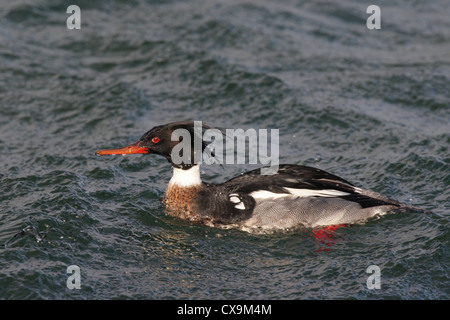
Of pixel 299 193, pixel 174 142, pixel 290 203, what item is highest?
pixel 174 142

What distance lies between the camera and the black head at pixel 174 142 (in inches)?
380

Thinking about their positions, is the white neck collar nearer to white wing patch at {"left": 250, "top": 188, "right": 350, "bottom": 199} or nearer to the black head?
the black head

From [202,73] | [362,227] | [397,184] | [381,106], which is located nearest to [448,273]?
[362,227]

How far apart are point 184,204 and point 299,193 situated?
5.58 feet

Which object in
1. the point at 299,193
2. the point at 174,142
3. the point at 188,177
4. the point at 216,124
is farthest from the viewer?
the point at 216,124

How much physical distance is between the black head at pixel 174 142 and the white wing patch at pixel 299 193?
1.11 metres

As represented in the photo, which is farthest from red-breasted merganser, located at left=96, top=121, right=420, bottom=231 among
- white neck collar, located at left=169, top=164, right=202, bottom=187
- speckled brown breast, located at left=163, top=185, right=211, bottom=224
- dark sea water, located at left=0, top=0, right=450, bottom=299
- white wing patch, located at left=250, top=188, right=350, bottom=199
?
white neck collar, located at left=169, top=164, right=202, bottom=187

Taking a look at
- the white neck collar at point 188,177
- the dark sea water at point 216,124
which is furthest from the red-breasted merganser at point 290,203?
the white neck collar at point 188,177

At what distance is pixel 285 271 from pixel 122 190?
3389 millimetres

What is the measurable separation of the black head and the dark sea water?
3.05ft

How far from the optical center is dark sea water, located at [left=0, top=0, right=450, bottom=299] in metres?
8.32

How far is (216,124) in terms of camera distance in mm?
13141

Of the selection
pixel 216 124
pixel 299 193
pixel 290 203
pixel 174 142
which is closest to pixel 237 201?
pixel 290 203

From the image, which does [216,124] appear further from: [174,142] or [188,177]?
[174,142]
